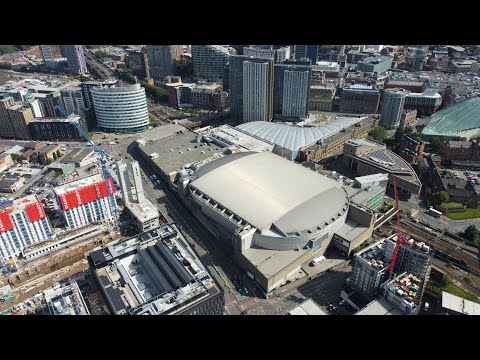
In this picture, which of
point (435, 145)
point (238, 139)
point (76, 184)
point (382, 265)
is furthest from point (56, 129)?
point (435, 145)

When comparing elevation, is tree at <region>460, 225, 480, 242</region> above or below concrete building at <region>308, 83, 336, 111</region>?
below

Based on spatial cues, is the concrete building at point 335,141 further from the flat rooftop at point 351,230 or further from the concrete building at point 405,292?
the concrete building at point 405,292

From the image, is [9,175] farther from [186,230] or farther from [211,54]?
[211,54]

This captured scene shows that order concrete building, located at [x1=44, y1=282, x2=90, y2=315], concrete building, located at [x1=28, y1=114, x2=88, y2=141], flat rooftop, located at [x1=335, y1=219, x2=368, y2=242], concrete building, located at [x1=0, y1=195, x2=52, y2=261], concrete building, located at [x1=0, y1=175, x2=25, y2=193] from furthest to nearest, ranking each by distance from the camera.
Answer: concrete building, located at [x1=28, y1=114, x2=88, y2=141] → concrete building, located at [x1=0, y1=175, x2=25, y2=193] → flat rooftop, located at [x1=335, y1=219, x2=368, y2=242] → concrete building, located at [x1=0, y1=195, x2=52, y2=261] → concrete building, located at [x1=44, y1=282, x2=90, y2=315]

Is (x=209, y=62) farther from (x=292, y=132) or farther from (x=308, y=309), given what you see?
(x=308, y=309)

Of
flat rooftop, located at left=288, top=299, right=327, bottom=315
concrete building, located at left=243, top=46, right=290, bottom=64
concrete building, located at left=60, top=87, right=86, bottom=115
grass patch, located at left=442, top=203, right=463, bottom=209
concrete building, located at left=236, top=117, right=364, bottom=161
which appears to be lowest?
flat rooftop, located at left=288, top=299, right=327, bottom=315

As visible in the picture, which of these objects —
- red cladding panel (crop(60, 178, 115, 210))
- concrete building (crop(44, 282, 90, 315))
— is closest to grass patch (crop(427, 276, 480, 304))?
concrete building (crop(44, 282, 90, 315))

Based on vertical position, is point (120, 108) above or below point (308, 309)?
above

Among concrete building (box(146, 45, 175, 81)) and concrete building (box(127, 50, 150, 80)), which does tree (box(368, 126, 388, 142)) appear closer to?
concrete building (box(146, 45, 175, 81))
